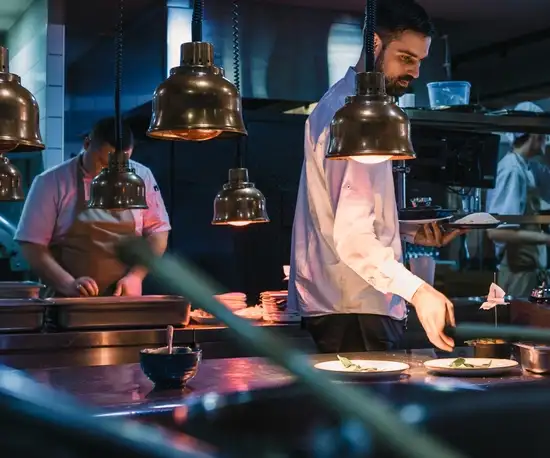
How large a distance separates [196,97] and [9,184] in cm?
200

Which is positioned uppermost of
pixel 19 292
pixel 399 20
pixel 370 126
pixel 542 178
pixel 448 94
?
pixel 448 94

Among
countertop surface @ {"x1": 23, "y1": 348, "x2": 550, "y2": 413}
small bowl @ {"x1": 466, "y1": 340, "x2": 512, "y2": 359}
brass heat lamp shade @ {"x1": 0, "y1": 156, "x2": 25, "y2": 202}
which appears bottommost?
countertop surface @ {"x1": 23, "y1": 348, "x2": 550, "y2": 413}

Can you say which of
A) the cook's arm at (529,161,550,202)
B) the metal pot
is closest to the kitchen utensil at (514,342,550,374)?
the metal pot

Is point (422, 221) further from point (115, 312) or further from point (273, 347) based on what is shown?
point (273, 347)

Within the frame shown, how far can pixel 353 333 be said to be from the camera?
3420 mm

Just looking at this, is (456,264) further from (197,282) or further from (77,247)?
(197,282)

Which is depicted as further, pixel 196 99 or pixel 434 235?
pixel 434 235

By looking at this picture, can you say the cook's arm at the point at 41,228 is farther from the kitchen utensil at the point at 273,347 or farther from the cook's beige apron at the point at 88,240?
the kitchen utensil at the point at 273,347

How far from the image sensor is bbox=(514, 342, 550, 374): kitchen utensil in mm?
2656

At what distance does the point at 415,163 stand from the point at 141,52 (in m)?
2.22

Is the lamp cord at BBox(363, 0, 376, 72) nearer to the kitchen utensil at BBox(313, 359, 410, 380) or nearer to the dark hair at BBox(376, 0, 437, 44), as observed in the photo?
the dark hair at BBox(376, 0, 437, 44)

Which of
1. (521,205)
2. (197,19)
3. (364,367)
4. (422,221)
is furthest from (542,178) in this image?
(197,19)

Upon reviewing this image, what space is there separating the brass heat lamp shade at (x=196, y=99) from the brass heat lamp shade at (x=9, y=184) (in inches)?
71.1

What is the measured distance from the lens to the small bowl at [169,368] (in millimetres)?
2363
